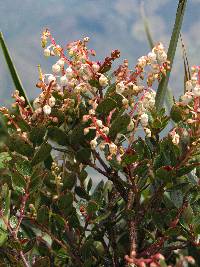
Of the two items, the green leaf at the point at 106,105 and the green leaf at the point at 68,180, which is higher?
the green leaf at the point at 106,105

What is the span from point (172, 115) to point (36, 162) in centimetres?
42

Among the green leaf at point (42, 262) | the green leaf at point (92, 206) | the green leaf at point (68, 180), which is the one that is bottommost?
the green leaf at point (42, 262)

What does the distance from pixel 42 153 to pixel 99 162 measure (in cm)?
18

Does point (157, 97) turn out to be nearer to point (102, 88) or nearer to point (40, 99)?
point (102, 88)

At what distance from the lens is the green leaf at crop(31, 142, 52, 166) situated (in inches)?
71.3

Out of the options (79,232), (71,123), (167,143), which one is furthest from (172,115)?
(79,232)

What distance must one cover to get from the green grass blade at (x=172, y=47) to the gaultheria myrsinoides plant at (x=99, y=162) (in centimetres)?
10

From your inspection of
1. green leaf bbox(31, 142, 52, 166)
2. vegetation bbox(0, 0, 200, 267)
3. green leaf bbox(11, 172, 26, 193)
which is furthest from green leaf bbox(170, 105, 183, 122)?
green leaf bbox(11, 172, 26, 193)

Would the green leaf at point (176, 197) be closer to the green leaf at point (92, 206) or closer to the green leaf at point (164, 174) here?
the green leaf at point (164, 174)

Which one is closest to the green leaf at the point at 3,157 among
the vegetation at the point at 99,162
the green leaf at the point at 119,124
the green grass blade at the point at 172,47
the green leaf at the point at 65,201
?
the vegetation at the point at 99,162

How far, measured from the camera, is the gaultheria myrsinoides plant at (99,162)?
176 centimetres

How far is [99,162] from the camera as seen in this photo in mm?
1905

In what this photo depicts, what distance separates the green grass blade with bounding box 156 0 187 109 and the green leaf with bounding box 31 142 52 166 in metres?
0.44

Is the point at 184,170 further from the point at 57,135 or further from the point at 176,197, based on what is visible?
the point at 57,135
